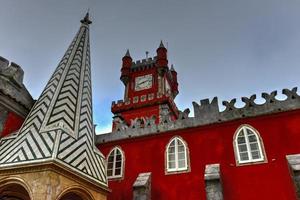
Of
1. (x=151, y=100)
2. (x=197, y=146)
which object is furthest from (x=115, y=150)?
(x=151, y=100)

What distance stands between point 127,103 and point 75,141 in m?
19.1

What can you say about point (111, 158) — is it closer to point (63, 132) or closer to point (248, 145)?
point (63, 132)

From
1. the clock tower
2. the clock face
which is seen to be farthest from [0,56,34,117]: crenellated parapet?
the clock face

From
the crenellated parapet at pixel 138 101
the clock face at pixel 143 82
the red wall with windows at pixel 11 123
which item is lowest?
the red wall with windows at pixel 11 123

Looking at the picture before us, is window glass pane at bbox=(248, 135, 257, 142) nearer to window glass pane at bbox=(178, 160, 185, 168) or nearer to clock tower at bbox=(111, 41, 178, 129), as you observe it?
window glass pane at bbox=(178, 160, 185, 168)

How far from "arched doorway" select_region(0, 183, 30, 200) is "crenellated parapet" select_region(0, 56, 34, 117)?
480 cm

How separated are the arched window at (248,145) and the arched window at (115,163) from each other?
624 centimetres

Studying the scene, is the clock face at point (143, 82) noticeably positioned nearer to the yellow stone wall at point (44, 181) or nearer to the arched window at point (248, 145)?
the arched window at point (248, 145)

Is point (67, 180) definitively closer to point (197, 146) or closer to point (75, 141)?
point (75, 141)

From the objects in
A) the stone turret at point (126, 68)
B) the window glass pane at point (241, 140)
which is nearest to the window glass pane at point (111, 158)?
the window glass pane at point (241, 140)

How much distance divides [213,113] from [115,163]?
6.05 meters

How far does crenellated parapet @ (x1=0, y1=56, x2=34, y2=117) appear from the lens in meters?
15.4

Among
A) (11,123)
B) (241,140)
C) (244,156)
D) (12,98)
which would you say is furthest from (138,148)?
(12,98)

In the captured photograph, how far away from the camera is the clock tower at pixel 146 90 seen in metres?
30.3
